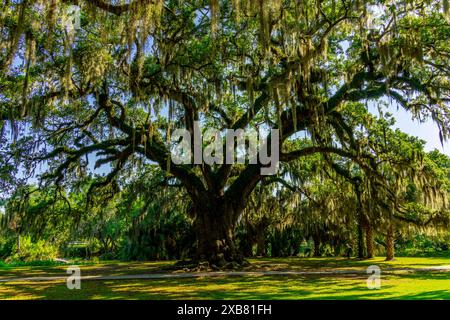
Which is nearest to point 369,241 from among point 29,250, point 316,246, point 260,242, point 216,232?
point 316,246

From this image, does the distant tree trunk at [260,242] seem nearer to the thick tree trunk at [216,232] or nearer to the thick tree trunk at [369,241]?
the thick tree trunk at [369,241]

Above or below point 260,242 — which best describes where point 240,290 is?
above

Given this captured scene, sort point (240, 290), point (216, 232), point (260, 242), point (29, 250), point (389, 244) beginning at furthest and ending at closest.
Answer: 1. point (29, 250)
2. point (260, 242)
3. point (389, 244)
4. point (216, 232)
5. point (240, 290)

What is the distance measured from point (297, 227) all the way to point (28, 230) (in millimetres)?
16108

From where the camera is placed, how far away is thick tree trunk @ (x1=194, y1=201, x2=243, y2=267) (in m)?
14.5

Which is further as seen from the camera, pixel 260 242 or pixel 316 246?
pixel 316 246

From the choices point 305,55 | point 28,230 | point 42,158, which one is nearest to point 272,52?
point 305,55

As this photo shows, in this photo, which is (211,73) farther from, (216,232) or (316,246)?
(316,246)

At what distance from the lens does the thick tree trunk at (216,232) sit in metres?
14.5

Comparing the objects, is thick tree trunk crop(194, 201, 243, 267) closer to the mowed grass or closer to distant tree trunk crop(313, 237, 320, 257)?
the mowed grass

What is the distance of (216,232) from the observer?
48.4 feet

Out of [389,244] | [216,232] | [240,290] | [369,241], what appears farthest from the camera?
[369,241]

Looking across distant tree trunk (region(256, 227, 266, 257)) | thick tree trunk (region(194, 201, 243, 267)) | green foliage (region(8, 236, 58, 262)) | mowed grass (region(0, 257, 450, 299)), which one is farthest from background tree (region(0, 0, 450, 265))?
green foliage (region(8, 236, 58, 262))

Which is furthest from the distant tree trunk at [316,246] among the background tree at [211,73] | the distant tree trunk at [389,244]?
the background tree at [211,73]
